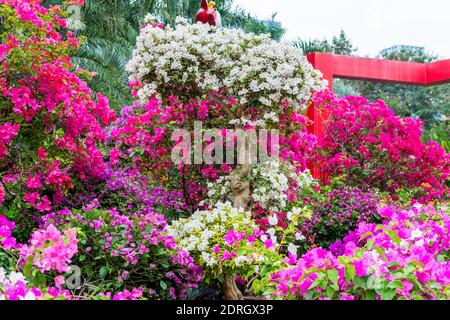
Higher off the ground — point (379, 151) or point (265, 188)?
point (379, 151)

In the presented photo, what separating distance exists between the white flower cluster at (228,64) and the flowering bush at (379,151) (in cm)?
201

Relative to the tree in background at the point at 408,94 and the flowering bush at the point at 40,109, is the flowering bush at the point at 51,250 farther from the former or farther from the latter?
the tree in background at the point at 408,94

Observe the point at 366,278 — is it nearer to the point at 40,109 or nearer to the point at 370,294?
the point at 370,294

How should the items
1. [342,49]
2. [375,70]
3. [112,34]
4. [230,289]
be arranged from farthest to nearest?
[342,49] < [112,34] < [375,70] < [230,289]

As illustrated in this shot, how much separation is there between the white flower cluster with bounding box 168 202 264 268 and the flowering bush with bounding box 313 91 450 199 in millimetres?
2859

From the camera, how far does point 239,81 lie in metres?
4.89

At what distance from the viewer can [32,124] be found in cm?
436

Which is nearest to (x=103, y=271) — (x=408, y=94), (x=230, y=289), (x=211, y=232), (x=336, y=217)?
(x=211, y=232)

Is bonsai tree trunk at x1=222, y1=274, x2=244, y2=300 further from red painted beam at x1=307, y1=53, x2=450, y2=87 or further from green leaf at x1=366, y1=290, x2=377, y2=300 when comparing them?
red painted beam at x1=307, y1=53, x2=450, y2=87

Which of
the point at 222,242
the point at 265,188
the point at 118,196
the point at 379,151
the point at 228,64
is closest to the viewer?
the point at 222,242

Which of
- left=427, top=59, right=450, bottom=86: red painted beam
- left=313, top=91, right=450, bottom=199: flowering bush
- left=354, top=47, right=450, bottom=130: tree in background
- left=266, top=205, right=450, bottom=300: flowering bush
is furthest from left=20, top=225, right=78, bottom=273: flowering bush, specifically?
left=354, top=47, right=450, bottom=130: tree in background

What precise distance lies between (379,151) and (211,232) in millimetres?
3535
